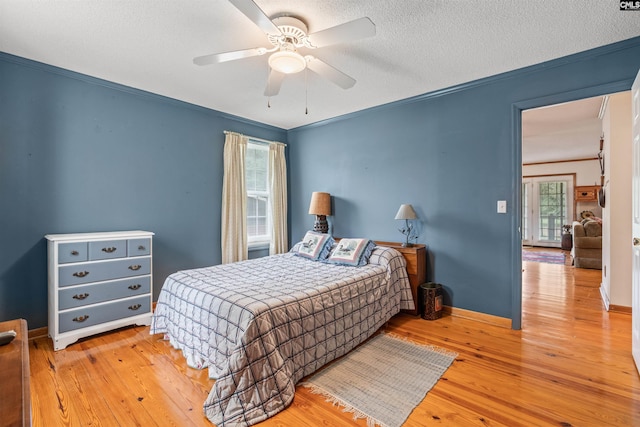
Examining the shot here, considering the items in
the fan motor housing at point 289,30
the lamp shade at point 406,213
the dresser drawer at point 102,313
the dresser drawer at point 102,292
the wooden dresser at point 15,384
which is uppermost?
the fan motor housing at point 289,30

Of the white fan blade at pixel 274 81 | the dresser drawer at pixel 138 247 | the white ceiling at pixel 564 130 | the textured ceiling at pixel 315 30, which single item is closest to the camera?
the textured ceiling at pixel 315 30

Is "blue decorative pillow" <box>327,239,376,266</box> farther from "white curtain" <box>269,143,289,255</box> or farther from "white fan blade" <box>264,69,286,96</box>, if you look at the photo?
"white fan blade" <box>264,69,286,96</box>

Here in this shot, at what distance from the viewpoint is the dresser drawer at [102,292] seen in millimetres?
2518

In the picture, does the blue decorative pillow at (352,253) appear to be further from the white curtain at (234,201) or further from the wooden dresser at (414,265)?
the white curtain at (234,201)

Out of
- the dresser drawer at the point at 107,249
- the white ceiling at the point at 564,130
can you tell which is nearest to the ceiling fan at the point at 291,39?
the dresser drawer at the point at 107,249

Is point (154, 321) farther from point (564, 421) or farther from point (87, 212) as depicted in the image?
point (564, 421)

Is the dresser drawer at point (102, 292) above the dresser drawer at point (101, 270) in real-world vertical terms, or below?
below

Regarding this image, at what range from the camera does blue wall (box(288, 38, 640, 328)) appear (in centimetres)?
266

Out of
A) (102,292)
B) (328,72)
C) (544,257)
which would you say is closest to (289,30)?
(328,72)

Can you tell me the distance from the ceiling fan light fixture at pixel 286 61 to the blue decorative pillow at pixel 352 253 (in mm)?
1870

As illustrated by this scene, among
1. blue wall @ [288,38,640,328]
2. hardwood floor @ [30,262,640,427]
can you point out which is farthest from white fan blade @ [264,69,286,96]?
hardwood floor @ [30,262,640,427]

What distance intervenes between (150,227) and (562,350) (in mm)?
4131

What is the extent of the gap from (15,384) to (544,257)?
8331 millimetres

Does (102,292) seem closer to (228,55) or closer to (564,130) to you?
(228,55)
